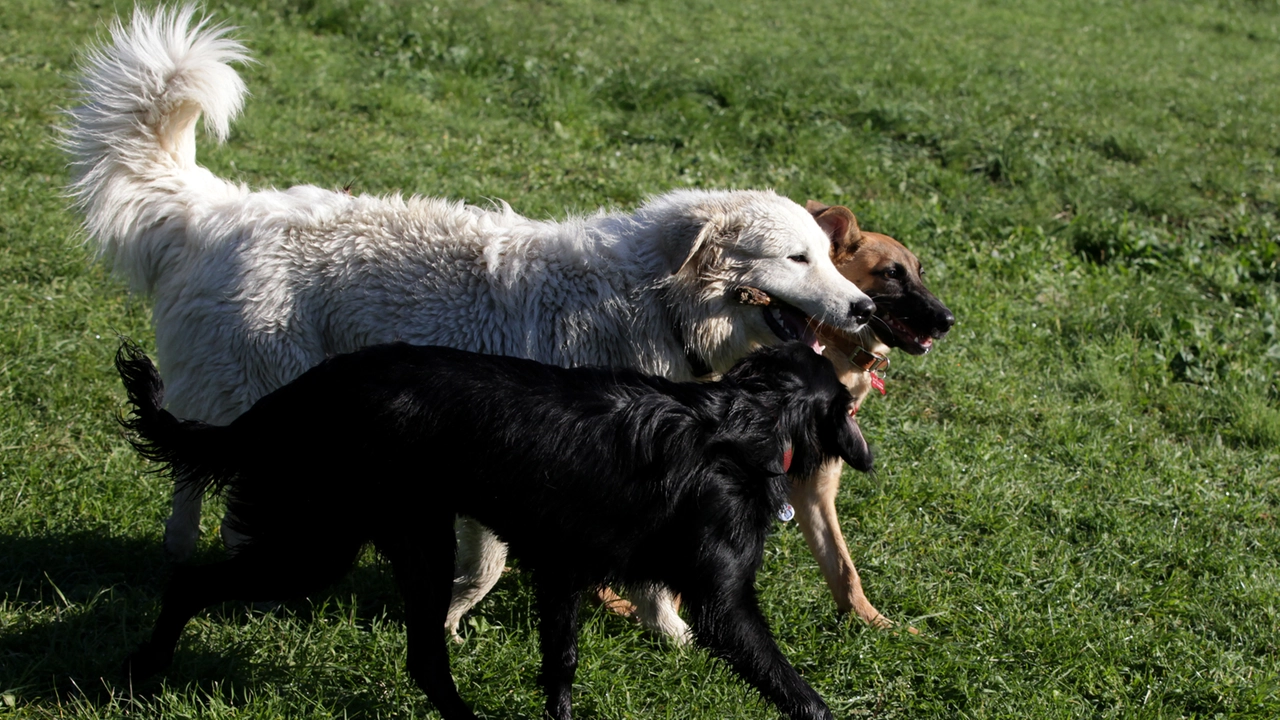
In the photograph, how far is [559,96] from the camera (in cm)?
944

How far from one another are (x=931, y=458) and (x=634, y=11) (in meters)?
8.82

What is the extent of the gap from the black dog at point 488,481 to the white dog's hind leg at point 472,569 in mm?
639

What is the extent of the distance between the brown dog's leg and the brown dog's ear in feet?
4.12

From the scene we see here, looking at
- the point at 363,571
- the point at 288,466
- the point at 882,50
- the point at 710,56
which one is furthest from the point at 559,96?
the point at 288,466

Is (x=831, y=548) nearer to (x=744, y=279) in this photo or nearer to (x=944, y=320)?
(x=744, y=279)

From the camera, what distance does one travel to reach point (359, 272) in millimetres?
3973

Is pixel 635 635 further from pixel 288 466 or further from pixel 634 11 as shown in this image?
pixel 634 11

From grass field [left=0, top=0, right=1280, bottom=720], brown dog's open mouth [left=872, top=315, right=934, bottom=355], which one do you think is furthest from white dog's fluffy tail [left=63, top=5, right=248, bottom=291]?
brown dog's open mouth [left=872, top=315, right=934, bottom=355]

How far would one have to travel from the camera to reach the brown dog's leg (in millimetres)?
4324

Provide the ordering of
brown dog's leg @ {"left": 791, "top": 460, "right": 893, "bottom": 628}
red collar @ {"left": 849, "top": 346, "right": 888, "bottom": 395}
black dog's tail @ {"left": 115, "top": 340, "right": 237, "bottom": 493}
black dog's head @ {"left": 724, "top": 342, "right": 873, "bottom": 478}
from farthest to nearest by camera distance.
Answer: red collar @ {"left": 849, "top": 346, "right": 888, "bottom": 395} → brown dog's leg @ {"left": 791, "top": 460, "right": 893, "bottom": 628} → black dog's head @ {"left": 724, "top": 342, "right": 873, "bottom": 478} → black dog's tail @ {"left": 115, "top": 340, "right": 237, "bottom": 493}

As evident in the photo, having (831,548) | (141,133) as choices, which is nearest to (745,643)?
(831,548)

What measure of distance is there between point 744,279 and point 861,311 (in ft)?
1.52

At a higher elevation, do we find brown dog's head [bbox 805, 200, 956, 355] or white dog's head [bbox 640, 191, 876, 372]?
white dog's head [bbox 640, 191, 876, 372]

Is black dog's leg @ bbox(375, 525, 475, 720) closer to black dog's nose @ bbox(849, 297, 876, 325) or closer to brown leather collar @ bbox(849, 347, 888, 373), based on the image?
black dog's nose @ bbox(849, 297, 876, 325)
